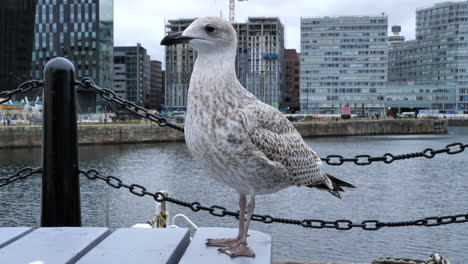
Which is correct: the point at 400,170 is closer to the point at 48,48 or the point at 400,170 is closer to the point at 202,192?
the point at 202,192

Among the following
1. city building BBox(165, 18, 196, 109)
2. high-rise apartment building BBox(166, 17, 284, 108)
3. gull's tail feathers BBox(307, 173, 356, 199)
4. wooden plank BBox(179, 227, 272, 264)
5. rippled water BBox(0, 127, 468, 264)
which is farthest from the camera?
city building BBox(165, 18, 196, 109)

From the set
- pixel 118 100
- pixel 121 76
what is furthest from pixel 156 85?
pixel 118 100

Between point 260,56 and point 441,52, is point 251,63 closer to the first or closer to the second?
point 260,56

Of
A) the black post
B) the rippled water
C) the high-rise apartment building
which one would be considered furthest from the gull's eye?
the high-rise apartment building

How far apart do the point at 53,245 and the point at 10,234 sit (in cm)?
30

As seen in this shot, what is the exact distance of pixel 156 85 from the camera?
144625 mm

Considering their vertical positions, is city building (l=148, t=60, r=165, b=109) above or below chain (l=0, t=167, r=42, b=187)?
above

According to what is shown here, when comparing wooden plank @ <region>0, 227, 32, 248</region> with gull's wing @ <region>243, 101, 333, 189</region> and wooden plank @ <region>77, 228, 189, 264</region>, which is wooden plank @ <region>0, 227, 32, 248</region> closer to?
wooden plank @ <region>77, 228, 189, 264</region>

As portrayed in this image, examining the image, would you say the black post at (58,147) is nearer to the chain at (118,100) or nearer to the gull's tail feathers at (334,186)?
the chain at (118,100)

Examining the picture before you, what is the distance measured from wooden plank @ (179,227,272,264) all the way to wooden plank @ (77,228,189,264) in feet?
0.17

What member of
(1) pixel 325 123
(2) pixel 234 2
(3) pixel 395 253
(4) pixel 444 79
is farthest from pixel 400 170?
(4) pixel 444 79

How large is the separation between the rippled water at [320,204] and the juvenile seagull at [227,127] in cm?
629

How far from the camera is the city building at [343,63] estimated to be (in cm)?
11162

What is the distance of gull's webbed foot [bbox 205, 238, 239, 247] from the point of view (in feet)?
7.08
